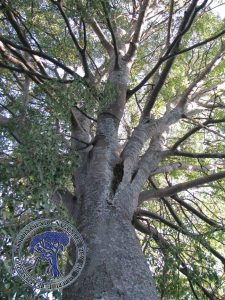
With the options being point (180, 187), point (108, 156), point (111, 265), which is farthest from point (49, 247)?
point (180, 187)

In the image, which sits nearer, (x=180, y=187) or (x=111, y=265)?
(x=111, y=265)

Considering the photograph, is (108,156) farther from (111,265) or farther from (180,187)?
(111,265)

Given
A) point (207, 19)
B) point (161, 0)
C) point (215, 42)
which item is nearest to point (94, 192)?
point (215, 42)

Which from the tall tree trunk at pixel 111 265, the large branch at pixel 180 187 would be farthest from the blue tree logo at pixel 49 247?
the large branch at pixel 180 187

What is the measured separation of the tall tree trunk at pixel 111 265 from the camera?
199cm

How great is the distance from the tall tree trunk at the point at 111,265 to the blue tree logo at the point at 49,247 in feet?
0.91

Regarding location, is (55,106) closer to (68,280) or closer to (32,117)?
(32,117)

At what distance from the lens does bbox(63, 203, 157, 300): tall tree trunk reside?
1.99 meters

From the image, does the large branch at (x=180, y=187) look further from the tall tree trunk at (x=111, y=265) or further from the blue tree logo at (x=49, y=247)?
the blue tree logo at (x=49, y=247)

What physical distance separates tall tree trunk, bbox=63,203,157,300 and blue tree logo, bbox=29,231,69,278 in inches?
11.0

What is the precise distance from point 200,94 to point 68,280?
12.0 feet

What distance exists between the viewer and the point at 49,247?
1.86m

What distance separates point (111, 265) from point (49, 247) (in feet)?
1.46

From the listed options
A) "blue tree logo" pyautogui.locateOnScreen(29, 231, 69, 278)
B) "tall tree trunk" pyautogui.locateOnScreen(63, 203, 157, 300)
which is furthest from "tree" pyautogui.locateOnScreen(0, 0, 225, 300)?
"blue tree logo" pyautogui.locateOnScreen(29, 231, 69, 278)
